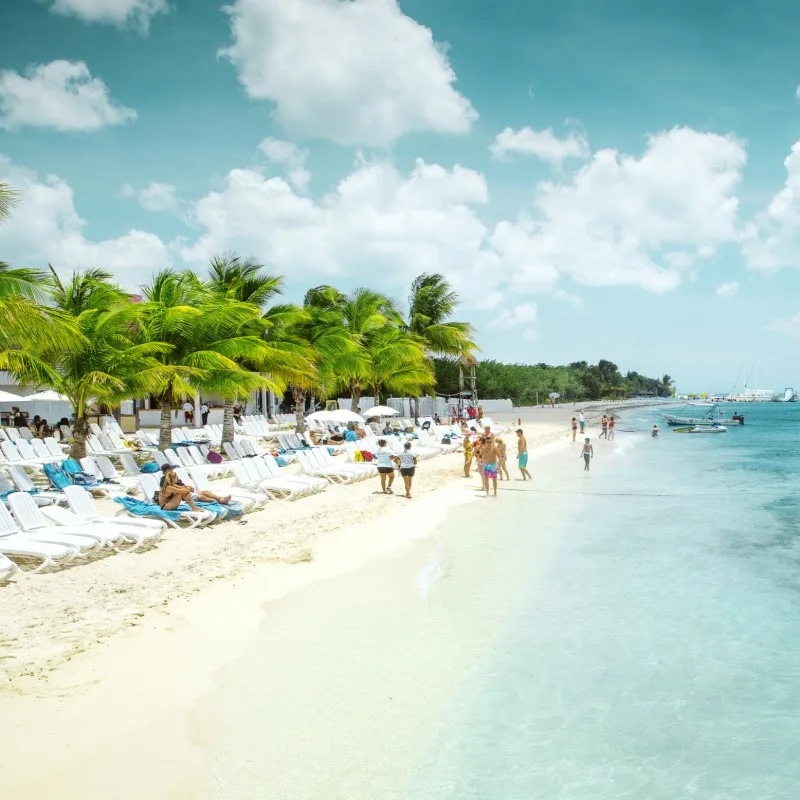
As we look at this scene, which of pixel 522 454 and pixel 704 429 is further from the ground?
pixel 522 454

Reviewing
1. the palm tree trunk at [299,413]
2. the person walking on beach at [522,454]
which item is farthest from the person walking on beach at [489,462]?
the palm tree trunk at [299,413]

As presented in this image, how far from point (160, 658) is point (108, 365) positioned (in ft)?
42.2

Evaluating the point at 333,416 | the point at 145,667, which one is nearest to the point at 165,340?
the point at 333,416

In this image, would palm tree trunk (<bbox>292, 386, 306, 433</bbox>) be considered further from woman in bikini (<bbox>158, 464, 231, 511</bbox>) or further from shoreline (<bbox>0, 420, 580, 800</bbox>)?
shoreline (<bbox>0, 420, 580, 800</bbox>)

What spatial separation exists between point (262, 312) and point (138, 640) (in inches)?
775

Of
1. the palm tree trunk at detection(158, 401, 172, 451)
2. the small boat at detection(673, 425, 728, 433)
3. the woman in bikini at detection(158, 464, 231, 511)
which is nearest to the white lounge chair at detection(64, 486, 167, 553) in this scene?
the woman in bikini at detection(158, 464, 231, 511)

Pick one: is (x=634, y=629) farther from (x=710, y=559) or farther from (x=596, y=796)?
(x=710, y=559)

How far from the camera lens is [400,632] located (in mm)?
7520

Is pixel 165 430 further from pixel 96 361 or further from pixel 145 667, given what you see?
pixel 145 667

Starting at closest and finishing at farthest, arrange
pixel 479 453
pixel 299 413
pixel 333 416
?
pixel 479 453
pixel 333 416
pixel 299 413

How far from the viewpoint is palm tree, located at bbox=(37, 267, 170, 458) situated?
677 inches

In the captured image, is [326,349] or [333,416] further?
[326,349]

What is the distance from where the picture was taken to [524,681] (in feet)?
21.6

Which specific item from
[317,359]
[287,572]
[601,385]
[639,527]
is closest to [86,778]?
[287,572]
